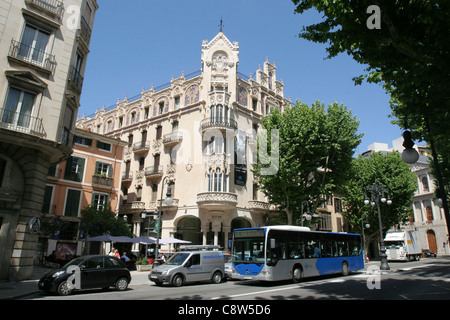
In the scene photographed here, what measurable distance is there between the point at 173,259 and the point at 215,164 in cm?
1493

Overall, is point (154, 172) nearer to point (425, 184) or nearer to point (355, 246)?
point (355, 246)

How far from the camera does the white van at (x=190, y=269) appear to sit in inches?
578

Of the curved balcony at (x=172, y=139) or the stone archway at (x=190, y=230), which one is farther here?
the curved balcony at (x=172, y=139)

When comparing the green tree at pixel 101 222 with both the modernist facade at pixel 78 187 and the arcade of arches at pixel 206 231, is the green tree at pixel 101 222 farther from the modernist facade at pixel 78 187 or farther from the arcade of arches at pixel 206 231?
the arcade of arches at pixel 206 231

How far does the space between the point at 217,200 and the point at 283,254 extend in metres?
14.2

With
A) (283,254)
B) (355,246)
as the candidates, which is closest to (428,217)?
(355,246)

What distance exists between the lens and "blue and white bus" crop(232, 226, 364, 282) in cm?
1442

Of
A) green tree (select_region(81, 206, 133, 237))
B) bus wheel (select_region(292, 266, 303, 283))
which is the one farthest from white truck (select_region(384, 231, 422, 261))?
green tree (select_region(81, 206, 133, 237))

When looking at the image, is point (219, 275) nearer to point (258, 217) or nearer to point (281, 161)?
point (281, 161)

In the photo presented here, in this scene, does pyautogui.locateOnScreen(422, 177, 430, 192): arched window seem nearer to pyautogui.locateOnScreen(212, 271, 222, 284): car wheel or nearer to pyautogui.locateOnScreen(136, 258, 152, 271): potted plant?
pyautogui.locateOnScreen(212, 271, 222, 284): car wheel

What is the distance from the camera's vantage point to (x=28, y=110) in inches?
594

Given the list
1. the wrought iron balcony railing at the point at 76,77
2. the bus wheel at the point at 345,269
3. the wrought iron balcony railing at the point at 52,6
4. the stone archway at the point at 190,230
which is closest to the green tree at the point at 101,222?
the stone archway at the point at 190,230

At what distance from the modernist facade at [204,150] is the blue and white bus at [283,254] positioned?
12.7 meters

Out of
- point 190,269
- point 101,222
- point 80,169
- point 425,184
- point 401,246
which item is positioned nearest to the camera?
point 190,269
